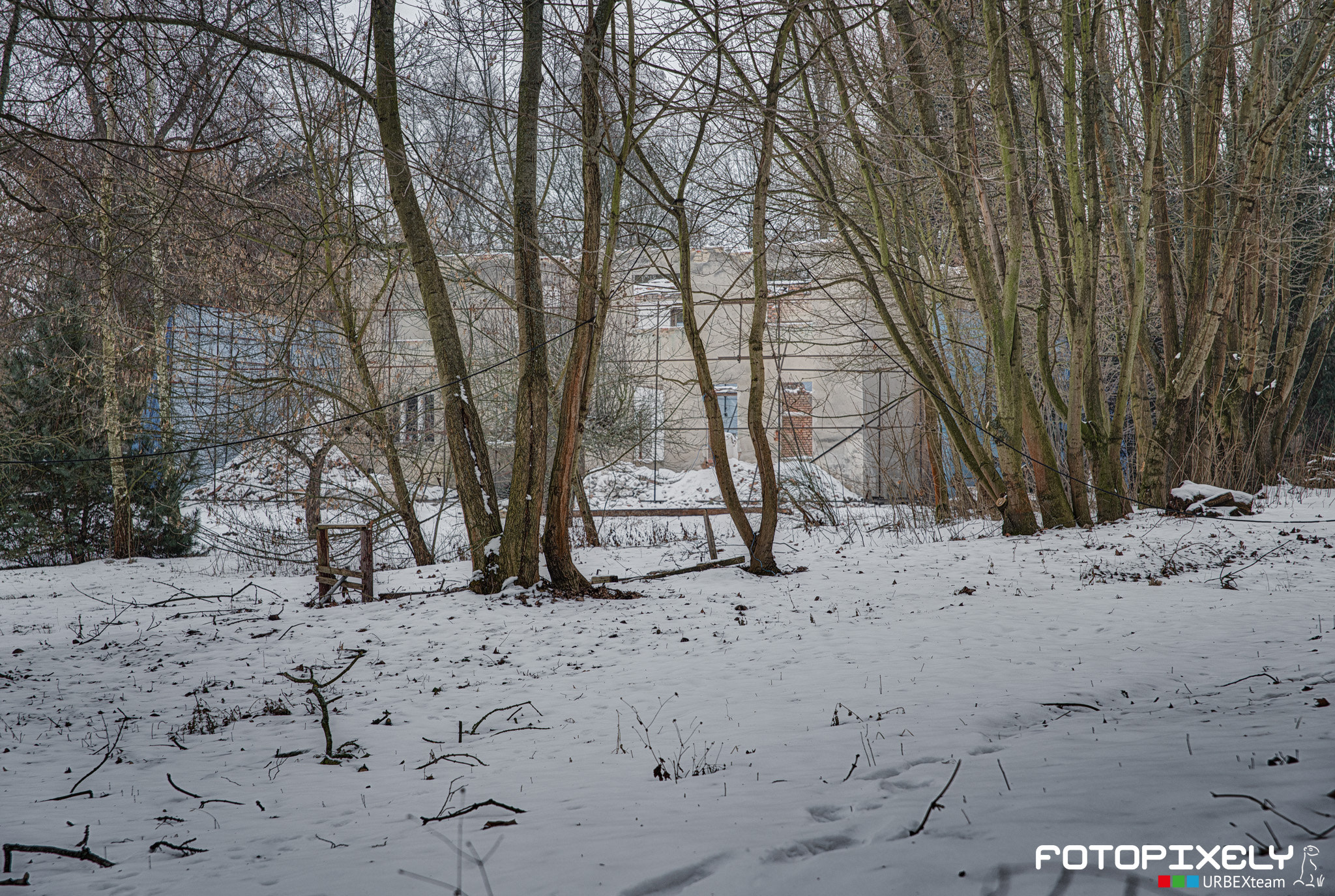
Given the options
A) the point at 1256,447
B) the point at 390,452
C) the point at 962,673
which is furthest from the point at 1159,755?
the point at 1256,447

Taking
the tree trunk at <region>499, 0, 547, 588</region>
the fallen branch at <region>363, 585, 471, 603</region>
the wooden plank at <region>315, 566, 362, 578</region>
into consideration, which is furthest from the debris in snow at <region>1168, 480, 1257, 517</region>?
the wooden plank at <region>315, 566, 362, 578</region>

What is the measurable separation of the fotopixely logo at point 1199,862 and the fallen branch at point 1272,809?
2.7 inches

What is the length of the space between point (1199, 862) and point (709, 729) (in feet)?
7.23

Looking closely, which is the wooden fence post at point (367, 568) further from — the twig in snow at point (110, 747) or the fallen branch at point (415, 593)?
the twig in snow at point (110, 747)

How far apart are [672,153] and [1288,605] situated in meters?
9.11

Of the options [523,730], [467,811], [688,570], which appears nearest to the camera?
[467,811]

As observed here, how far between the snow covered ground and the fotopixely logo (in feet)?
0.07

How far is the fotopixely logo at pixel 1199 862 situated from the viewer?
1578mm

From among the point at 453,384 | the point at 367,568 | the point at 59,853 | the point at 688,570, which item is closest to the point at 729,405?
the point at 688,570

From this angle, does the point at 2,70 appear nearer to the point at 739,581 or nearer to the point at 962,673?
the point at 962,673

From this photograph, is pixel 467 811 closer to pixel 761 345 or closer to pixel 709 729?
pixel 709 729

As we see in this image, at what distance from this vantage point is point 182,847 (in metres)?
2.39

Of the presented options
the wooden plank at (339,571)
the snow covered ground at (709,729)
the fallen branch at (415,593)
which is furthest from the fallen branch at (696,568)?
the wooden plank at (339,571)

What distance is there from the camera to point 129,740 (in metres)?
3.86
